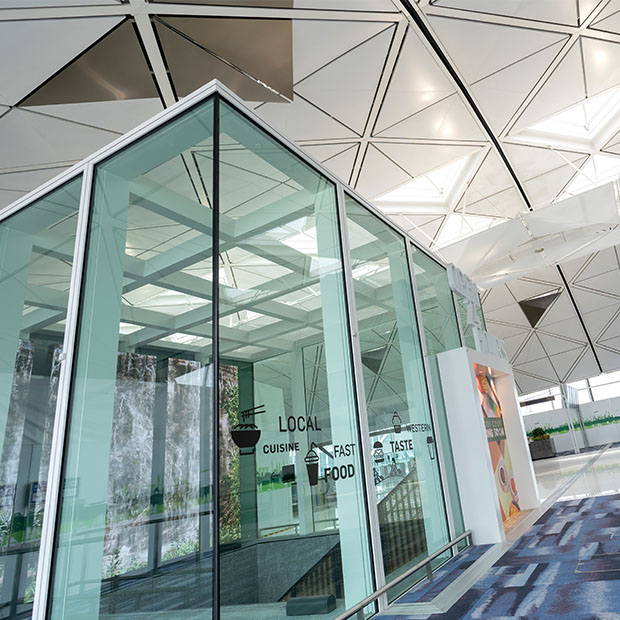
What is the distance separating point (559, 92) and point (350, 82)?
4.59 m

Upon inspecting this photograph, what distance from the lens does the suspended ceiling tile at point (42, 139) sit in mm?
8336

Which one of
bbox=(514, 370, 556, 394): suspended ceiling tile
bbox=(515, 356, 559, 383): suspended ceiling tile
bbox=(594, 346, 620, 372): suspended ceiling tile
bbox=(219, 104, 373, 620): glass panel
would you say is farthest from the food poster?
bbox=(514, 370, 556, 394): suspended ceiling tile

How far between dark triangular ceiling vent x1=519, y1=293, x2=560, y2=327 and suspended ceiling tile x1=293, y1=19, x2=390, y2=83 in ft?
60.9

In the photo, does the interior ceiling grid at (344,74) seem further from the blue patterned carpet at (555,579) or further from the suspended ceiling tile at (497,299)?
the suspended ceiling tile at (497,299)

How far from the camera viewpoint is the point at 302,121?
372 inches

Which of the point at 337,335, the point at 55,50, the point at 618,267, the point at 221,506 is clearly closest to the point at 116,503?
the point at 221,506

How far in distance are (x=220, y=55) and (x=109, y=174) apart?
4.01 meters

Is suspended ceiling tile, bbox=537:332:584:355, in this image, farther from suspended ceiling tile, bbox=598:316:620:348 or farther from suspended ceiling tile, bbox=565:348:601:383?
suspended ceiling tile, bbox=598:316:620:348

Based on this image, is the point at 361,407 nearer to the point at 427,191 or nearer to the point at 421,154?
the point at 421,154

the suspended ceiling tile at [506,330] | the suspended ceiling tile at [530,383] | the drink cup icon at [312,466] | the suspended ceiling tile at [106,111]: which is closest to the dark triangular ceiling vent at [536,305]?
the suspended ceiling tile at [506,330]

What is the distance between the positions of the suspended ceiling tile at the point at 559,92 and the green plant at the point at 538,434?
74.0ft

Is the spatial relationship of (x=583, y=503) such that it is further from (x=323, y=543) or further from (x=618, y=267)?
(x=618, y=267)

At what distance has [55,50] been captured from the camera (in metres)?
7.04

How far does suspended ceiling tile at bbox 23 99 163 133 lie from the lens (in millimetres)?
8172
